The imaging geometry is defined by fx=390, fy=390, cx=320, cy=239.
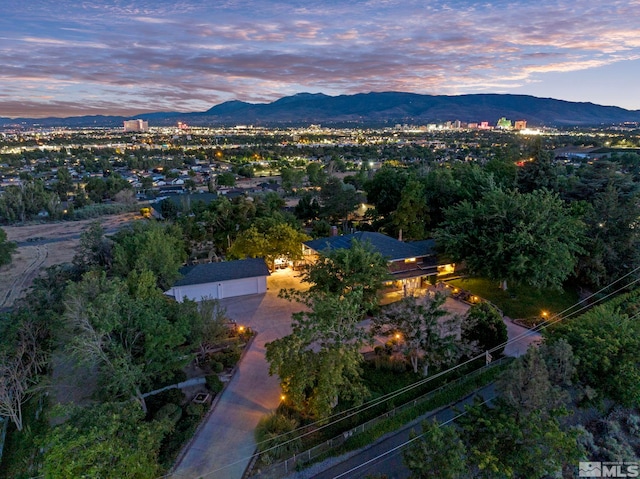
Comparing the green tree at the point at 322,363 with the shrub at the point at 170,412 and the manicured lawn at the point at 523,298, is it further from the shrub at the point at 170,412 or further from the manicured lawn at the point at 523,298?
the manicured lawn at the point at 523,298

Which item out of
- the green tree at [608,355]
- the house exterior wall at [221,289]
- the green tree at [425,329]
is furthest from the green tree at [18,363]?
the green tree at [608,355]

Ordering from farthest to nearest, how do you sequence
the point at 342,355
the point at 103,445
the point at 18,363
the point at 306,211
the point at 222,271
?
the point at 306,211
the point at 222,271
the point at 18,363
the point at 342,355
the point at 103,445

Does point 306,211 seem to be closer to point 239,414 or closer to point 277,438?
point 239,414

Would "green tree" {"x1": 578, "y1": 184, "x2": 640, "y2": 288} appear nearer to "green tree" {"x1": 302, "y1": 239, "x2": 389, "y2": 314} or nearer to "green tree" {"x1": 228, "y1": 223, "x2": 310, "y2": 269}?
"green tree" {"x1": 302, "y1": 239, "x2": 389, "y2": 314}

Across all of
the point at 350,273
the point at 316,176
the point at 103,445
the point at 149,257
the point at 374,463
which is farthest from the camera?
the point at 316,176

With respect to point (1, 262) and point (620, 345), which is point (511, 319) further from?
point (1, 262)

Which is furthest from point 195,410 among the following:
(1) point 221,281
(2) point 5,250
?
(2) point 5,250
